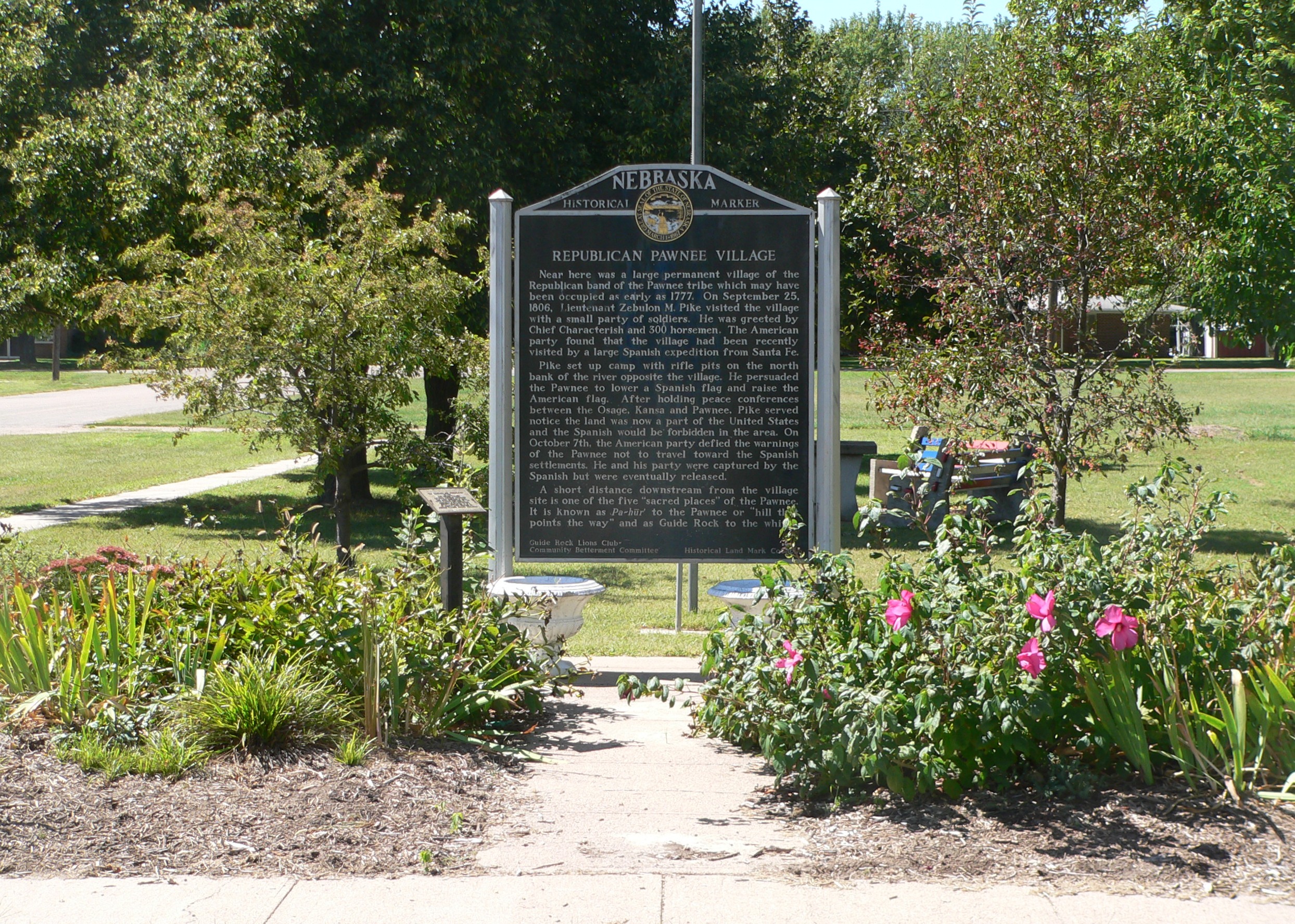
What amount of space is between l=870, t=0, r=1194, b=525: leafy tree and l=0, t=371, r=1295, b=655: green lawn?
1.04 m

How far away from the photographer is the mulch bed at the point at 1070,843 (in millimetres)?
3904

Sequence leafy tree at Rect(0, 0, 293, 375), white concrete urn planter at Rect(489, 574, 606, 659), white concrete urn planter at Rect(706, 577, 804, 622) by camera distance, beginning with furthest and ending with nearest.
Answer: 1. leafy tree at Rect(0, 0, 293, 375)
2. white concrete urn planter at Rect(706, 577, 804, 622)
3. white concrete urn planter at Rect(489, 574, 606, 659)

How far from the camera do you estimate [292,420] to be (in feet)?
31.0

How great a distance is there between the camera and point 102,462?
20828 millimetres

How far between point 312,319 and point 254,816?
5014mm

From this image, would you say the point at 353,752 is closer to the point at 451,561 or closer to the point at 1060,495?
the point at 451,561

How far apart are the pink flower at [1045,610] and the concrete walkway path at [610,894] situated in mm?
919

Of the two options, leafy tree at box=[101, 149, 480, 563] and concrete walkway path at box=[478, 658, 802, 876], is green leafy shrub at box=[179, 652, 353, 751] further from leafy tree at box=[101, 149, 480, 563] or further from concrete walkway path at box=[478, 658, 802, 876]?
leafy tree at box=[101, 149, 480, 563]

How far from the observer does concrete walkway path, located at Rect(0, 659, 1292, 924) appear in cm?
367

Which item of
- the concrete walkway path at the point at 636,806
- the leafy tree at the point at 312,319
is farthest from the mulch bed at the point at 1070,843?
the leafy tree at the point at 312,319

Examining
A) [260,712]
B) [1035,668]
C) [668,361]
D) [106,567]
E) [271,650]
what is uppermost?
[668,361]

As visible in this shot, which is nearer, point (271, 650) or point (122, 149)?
point (271, 650)

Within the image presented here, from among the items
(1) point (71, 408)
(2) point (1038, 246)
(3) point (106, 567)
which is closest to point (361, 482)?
(2) point (1038, 246)

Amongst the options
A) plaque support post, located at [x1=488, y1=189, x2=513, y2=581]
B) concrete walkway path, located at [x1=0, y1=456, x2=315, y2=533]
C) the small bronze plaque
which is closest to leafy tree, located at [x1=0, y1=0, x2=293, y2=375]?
concrete walkway path, located at [x1=0, y1=456, x2=315, y2=533]
